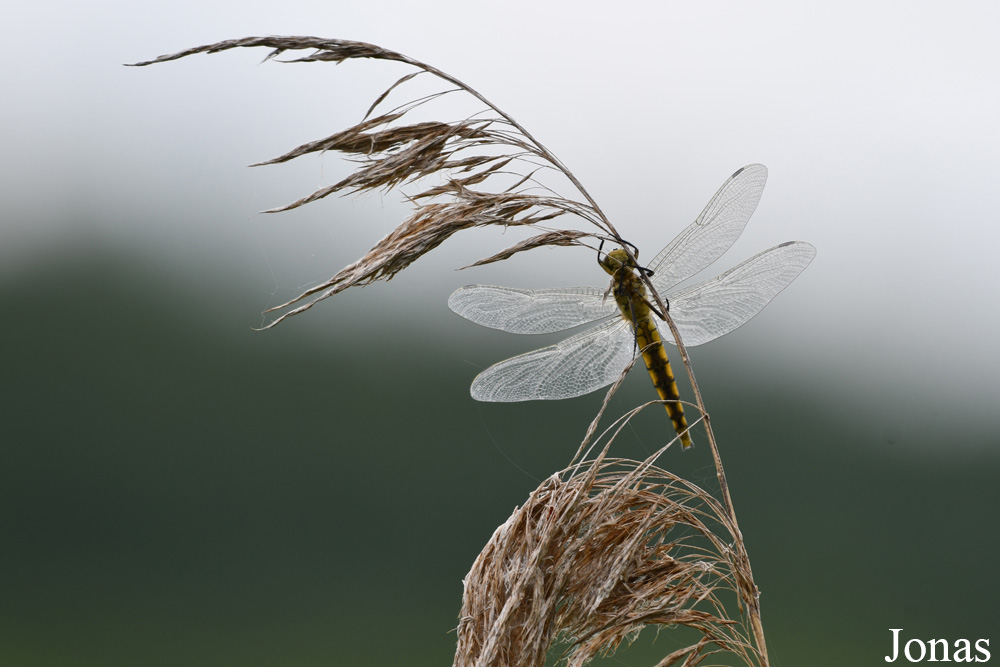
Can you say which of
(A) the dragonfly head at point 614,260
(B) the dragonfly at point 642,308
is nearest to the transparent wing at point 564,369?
(B) the dragonfly at point 642,308

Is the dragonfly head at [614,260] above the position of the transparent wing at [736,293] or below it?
above

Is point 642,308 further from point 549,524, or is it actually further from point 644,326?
point 549,524

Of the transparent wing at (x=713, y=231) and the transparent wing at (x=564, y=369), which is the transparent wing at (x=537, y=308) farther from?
the transparent wing at (x=713, y=231)

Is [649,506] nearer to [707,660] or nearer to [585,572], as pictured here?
[585,572]

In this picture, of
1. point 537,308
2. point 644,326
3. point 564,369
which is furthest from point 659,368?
point 537,308

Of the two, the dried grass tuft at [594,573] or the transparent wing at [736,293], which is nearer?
the dried grass tuft at [594,573]

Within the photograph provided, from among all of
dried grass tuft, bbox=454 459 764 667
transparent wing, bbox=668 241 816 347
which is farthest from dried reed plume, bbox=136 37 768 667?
transparent wing, bbox=668 241 816 347
